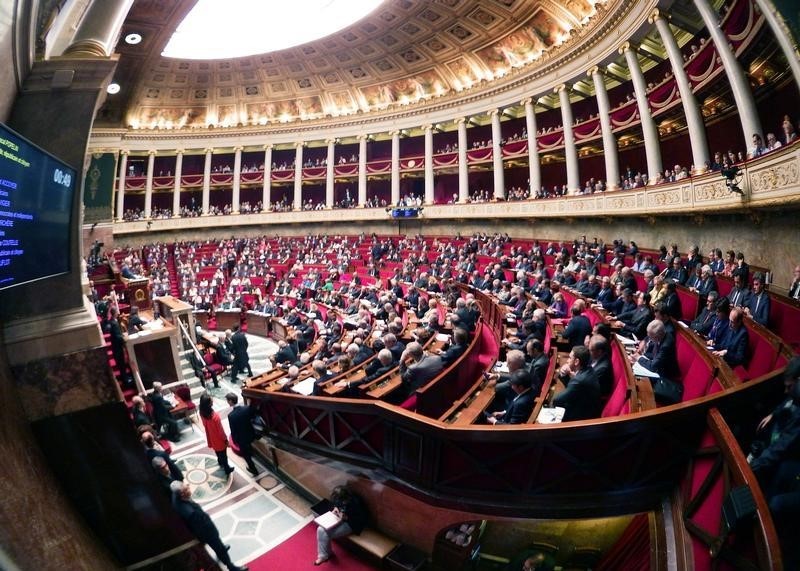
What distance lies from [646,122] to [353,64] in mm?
18566

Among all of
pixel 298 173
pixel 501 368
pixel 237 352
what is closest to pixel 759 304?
pixel 501 368

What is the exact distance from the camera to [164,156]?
105 feet

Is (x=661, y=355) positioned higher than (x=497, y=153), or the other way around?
(x=497, y=153)

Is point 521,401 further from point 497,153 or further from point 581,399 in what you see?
point 497,153

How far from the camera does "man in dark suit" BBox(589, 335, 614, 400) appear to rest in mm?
4312

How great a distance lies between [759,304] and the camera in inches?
214

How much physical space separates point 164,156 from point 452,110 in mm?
22748

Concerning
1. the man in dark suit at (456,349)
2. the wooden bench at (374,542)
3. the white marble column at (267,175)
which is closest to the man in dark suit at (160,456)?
the wooden bench at (374,542)

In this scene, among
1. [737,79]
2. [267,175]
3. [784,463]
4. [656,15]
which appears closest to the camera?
[784,463]

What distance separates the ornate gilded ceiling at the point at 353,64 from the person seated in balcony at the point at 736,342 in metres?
14.3

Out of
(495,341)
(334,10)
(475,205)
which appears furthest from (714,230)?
(334,10)

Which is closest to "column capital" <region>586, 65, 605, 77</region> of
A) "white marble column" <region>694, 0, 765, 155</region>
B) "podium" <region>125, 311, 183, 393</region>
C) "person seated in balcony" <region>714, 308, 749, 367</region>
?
"white marble column" <region>694, 0, 765, 155</region>

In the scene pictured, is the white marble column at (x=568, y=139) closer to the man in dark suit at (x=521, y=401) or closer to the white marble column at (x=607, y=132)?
the white marble column at (x=607, y=132)

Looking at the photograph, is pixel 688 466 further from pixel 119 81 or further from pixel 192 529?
pixel 119 81
